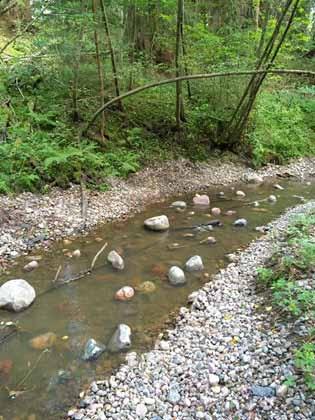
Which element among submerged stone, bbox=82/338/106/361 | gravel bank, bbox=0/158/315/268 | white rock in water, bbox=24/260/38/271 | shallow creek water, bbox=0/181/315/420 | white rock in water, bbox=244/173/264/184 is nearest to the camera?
shallow creek water, bbox=0/181/315/420

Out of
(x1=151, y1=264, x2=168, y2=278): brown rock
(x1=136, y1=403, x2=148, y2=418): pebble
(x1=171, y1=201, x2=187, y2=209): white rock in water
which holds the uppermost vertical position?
(x1=136, y1=403, x2=148, y2=418): pebble

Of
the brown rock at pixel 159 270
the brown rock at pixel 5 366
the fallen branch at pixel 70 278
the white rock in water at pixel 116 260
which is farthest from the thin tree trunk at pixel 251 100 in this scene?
the brown rock at pixel 5 366

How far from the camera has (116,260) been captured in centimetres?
457

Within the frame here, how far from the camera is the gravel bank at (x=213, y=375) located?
2352 mm

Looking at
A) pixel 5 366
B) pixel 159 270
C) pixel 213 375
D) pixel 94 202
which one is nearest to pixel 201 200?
pixel 94 202

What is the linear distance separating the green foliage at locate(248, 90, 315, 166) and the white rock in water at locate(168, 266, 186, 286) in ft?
19.2

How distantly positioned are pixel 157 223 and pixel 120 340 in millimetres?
2673

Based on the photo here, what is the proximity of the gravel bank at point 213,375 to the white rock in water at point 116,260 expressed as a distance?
1246mm

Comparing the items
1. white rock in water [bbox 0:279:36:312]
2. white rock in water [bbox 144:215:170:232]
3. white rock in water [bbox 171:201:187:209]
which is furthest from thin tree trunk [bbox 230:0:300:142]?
white rock in water [bbox 0:279:36:312]

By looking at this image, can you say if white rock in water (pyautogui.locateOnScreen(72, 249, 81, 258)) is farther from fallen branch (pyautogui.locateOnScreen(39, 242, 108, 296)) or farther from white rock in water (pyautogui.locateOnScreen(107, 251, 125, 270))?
white rock in water (pyautogui.locateOnScreen(107, 251, 125, 270))

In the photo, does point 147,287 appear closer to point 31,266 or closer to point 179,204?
point 31,266

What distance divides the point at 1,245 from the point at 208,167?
5277 millimetres

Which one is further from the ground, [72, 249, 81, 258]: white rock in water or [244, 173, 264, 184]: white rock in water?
[72, 249, 81, 258]: white rock in water

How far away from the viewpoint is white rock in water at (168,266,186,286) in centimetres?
424
